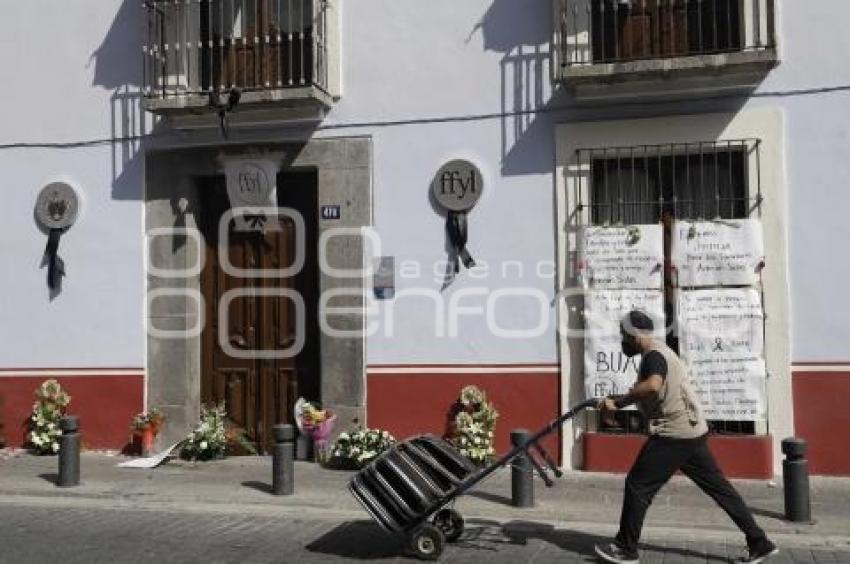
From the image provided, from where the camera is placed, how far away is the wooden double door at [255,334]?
10.8m

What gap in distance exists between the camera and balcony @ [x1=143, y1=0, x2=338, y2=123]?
10.4 metres

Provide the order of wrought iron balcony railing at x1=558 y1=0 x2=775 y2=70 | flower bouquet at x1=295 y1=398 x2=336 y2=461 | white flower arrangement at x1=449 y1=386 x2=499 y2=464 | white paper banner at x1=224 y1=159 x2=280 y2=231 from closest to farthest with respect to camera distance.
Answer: wrought iron balcony railing at x1=558 y1=0 x2=775 y2=70 < white flower arrangement at x1=449 y1=386 x2=499 y2=464 < flower bouquet at x1=295 y1=398 x2=336 y2=461 < white paper banner at x1=224 y1=159 x2=280 y2=231

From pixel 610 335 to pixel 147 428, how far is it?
17.0 ft

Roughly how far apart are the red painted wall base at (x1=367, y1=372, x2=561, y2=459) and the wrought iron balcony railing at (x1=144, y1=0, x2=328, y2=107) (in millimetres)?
3518

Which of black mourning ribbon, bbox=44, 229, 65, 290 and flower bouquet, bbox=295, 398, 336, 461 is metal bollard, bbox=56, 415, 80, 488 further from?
black mourning ribbon, bbox=44, 229, 65, 290

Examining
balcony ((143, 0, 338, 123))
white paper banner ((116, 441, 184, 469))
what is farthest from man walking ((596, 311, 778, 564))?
white paper banner ((116, 441, 184, 469))

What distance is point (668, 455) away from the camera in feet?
20.6

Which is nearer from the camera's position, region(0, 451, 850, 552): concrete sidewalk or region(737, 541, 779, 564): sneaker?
region(737, 541, 779, 564): sneaker

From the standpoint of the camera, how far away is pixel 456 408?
9977 mm

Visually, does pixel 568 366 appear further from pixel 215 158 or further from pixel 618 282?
pixel 215 158

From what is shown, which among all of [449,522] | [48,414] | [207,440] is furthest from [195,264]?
[449,522]

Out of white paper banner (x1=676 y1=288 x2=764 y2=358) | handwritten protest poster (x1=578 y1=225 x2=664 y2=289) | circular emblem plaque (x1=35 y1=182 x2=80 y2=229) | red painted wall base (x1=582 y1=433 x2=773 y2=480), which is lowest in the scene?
red painted wall base (x1=582 y1=433 x2=773 y2=480)

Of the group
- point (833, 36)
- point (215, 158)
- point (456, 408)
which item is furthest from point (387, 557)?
point (833, 36)

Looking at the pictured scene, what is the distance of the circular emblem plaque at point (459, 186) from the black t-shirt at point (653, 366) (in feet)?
13.4
